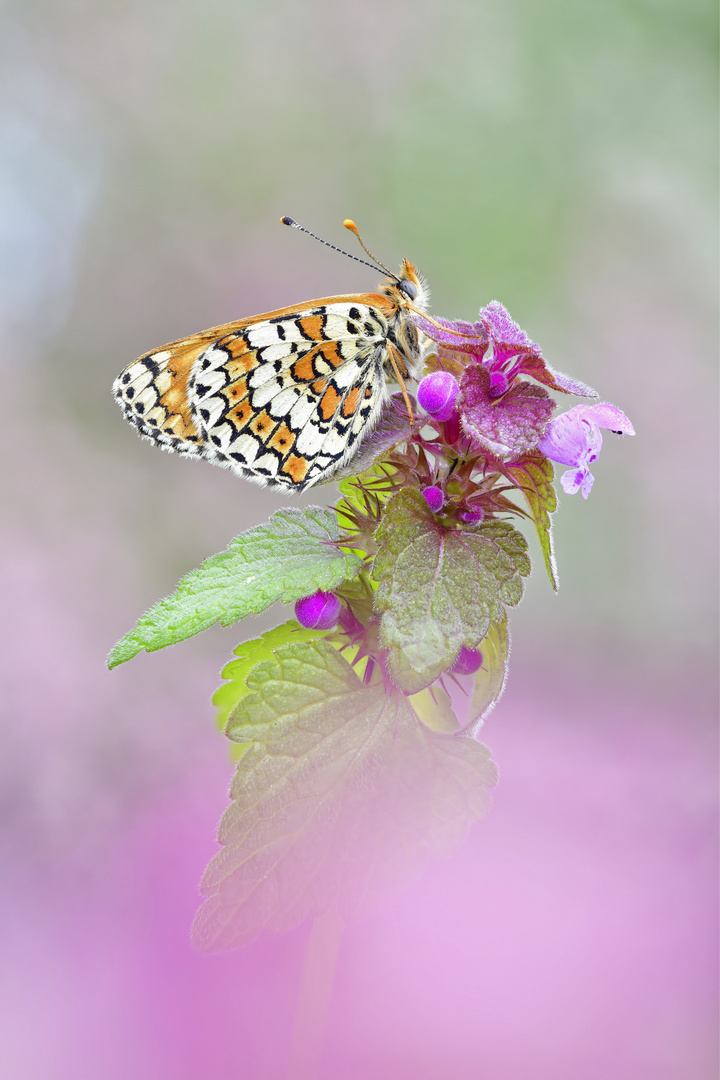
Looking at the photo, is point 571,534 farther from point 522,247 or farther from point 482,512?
point 482,512

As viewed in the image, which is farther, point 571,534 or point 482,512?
point 571,534

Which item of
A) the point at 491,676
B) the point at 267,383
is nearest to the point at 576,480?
the point at 491,676

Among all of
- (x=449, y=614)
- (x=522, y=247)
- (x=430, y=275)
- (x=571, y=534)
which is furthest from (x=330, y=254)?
(x=449, y=614)

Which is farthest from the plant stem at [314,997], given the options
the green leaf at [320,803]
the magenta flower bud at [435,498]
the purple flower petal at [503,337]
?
the purple flower petal at [503,337]

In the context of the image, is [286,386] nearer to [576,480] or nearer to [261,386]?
[261,386]

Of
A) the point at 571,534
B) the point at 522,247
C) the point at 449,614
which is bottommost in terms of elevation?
the point at 449,614

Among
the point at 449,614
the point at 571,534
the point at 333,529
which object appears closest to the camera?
the point at 449,614

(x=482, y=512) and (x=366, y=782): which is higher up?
(x=482, y=512)
